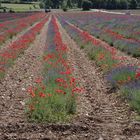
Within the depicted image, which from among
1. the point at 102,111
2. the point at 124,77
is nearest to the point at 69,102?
the point at 102,111

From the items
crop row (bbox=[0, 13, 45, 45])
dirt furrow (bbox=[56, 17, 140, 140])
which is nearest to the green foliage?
dirt furrow (bbox=[56, 17, 140, 140])

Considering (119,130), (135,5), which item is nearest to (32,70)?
(119,130)

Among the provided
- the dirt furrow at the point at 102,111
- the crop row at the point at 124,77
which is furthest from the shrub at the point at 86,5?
the dirt furrow at the point at 102,111

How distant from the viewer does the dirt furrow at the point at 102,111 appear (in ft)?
28.1

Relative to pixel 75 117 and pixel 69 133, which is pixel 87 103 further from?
pixel 69 133

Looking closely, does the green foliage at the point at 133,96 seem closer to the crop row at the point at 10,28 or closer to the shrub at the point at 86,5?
the crop row at the point at 10,28

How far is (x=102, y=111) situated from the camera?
34.4ft

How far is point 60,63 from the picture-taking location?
14.8 m

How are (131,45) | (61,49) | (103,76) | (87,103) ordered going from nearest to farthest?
(87,103), (103,76), (61,49), (131,45)

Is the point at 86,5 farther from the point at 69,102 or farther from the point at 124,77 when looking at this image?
the point at 69,102

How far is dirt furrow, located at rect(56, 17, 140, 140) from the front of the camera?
28.1ft

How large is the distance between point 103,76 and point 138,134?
704 centimetres

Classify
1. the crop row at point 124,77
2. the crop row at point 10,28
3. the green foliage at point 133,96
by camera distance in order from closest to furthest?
the green foliage at point 133,96
the crop row at point 124,77
the crop row at point 10,28

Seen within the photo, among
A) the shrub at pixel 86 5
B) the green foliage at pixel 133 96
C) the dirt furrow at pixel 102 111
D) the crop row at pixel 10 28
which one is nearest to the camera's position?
the dirt furrow at pixel 102 111
